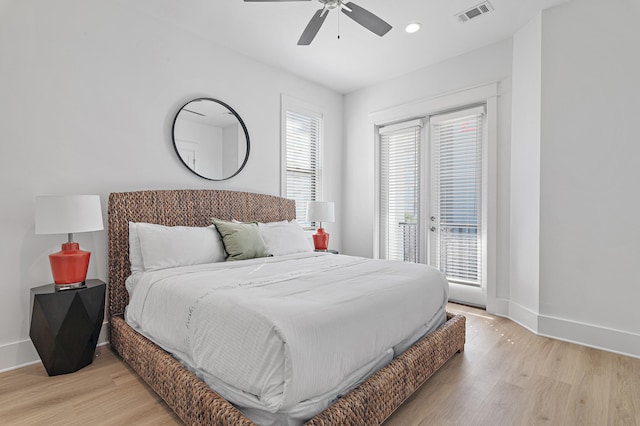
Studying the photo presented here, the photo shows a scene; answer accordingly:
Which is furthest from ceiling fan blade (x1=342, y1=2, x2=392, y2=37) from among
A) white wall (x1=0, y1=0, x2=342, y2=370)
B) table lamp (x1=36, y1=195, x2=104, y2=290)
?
table lamp (x1=36, y1=195, x2=104, y2=290)

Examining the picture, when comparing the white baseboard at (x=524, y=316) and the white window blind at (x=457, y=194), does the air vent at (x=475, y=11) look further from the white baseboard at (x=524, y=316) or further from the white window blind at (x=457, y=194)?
the white baseboard at (x=524, y=316)

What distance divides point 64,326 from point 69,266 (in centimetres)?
39

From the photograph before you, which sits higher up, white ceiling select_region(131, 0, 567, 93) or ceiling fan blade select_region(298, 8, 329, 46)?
white ceiling select_region(131, 0, 567, 93)

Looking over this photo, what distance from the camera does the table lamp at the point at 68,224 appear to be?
6.63 ft

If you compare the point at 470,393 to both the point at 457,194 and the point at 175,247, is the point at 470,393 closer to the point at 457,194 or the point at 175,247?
the point at 175,247

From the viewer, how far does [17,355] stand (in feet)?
7.32

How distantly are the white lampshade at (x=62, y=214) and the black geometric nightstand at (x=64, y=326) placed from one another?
0.42 metres

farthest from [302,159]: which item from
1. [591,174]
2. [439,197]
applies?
[591,174]

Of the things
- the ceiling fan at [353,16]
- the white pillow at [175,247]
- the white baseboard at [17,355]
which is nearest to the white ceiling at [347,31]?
the ceiling fan at [353,16]

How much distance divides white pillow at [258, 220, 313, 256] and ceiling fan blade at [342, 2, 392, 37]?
6.47ft

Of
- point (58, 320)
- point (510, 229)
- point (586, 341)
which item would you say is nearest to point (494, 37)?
point (510, 229)

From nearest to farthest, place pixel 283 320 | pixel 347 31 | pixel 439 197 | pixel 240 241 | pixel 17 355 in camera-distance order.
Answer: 1. pixel 283 320
2. pixel 17 355
3. pixel 240 241
4. pixel 347 31
5. pixel 439 197

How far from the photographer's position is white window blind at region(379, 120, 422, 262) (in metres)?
4.19

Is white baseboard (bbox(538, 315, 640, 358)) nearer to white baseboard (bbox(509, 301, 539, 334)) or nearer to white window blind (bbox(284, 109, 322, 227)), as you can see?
white baseboard (bbox(509, 301, 539, 334))
